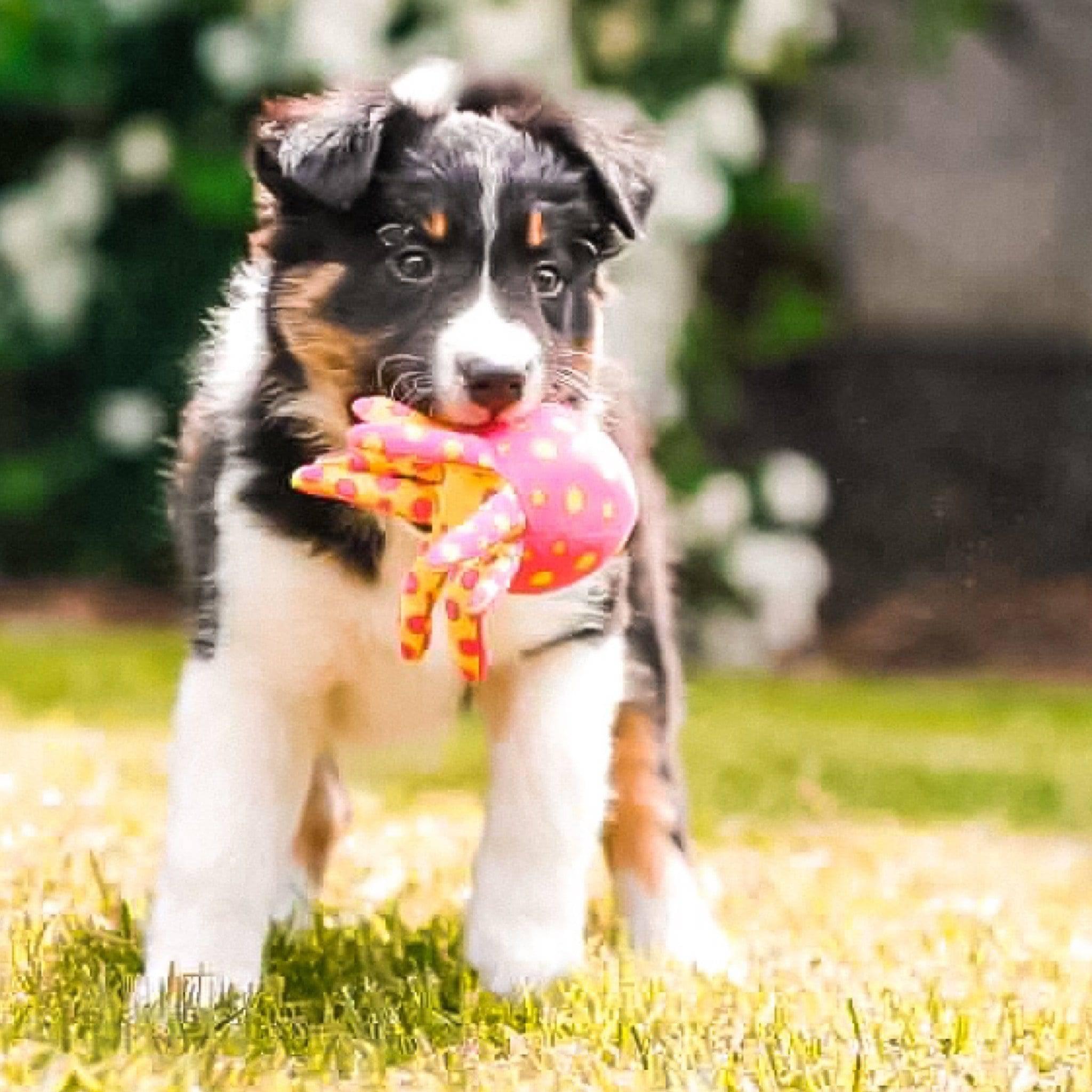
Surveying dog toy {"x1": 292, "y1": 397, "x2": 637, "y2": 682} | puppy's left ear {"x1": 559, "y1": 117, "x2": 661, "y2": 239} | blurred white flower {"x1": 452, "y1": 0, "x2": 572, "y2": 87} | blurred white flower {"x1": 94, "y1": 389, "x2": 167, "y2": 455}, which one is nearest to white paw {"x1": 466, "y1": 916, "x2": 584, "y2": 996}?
dog toy {"x1": 292, "y1": 397, "x2": 637, "y2": 682}

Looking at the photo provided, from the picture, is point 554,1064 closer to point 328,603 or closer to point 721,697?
point 328,603

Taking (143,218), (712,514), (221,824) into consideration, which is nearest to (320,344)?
(221,824)

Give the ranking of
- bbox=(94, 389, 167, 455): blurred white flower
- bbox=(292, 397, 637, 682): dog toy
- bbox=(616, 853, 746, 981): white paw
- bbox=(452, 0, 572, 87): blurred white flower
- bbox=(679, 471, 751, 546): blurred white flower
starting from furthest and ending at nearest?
bbox=(94, 389, 167, 455): blurred white flower, bbox=(679, 471, 751, 546): blurred white flower, bbox=(452, 0, 572, 87): blurred white flower, bbox=(616, 853, 746, 981): white paw, bbox=(292, 397, 637, 682): dog toy

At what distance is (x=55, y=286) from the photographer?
10.4 m

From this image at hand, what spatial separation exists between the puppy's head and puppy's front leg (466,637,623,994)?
1.51 feet

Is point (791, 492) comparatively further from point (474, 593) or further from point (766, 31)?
point (474, 593)

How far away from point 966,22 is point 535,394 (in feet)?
25.0

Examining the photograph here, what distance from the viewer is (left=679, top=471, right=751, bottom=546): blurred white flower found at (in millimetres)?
10234

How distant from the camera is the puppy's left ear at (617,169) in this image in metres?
3.94

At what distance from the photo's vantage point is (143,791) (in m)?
5.62

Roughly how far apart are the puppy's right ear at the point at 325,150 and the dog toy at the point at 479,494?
0.34 metres

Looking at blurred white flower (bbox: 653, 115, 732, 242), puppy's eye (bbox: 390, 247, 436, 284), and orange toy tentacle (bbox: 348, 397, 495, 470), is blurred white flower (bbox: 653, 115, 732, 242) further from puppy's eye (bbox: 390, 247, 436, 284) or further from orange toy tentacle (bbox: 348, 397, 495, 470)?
orange toy tentacle (bbox: 348, 397, 495, 470)

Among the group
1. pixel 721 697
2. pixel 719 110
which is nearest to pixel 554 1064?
pixel 721 697

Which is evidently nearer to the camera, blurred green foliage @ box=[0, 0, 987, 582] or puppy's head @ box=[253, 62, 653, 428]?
puppy's head @ box=[253, 62, 653, 428]
